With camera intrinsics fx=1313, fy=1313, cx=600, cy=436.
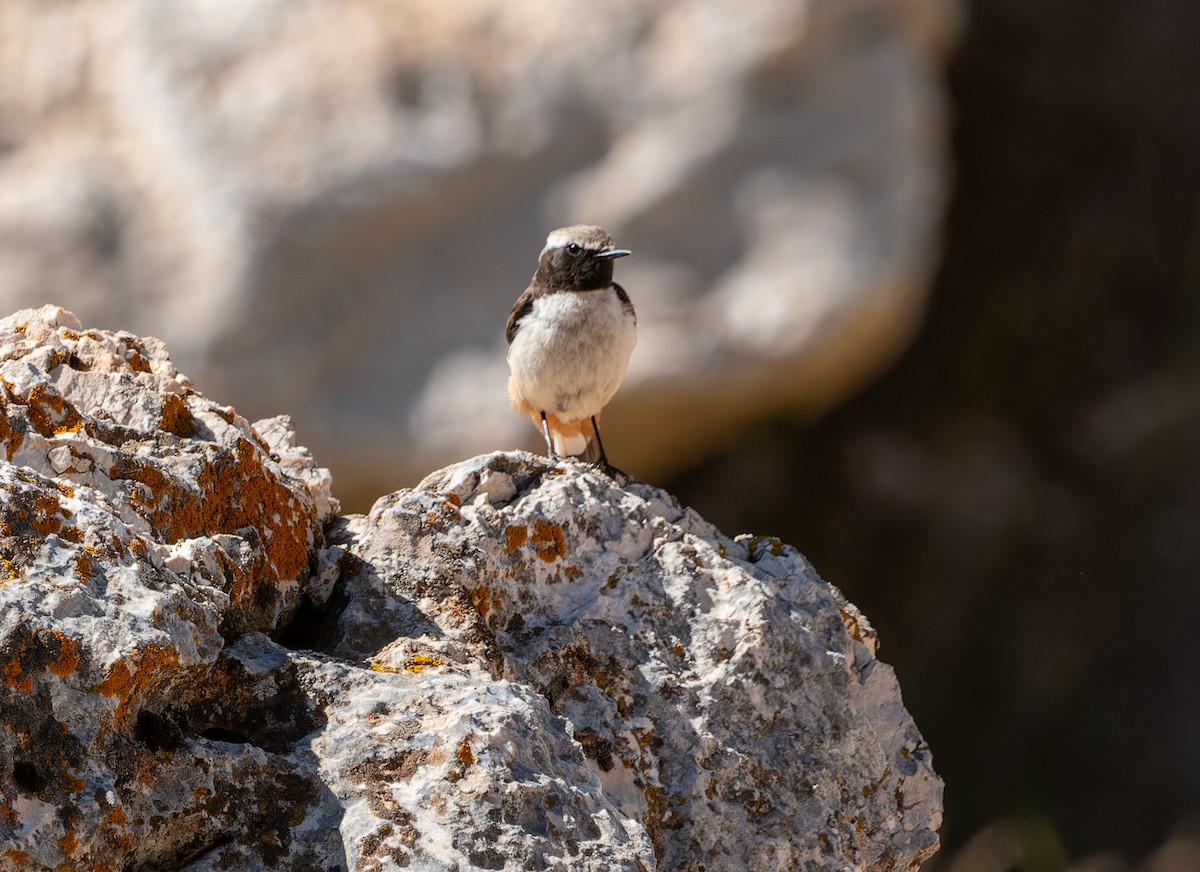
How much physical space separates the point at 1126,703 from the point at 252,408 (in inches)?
360

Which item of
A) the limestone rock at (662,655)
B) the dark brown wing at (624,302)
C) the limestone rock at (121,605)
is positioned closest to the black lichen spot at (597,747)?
the limestone rock at (662,655)

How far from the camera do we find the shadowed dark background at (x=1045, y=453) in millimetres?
13438

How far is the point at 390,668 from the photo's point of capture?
3531 millimetres

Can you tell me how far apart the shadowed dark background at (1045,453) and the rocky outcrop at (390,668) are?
9.09 m

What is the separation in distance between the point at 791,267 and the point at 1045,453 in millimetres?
4018

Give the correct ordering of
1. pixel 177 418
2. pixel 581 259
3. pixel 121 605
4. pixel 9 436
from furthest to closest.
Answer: pixel 581 259
pixel 177 418
pixel 9 436
pixel 121 605

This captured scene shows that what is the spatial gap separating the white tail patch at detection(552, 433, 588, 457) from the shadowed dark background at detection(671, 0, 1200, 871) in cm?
554

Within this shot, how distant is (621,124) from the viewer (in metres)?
11.8

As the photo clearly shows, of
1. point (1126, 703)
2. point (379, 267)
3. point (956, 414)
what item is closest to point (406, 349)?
point (379, 267)

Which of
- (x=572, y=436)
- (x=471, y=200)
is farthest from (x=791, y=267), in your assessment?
(x=572, y=436)

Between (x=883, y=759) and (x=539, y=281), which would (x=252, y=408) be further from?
(x=883, y=759)

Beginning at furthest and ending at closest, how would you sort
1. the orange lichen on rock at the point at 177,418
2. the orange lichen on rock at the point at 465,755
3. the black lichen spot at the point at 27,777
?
1. the orange lichen on rock at the point at 177,418
2. the orange lichen on rock at the point at 465,755
3. the black lichen spot at the point at 27,777

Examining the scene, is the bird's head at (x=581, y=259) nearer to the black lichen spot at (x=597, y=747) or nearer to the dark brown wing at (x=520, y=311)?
the dark brown wing at (x=520, y=311)

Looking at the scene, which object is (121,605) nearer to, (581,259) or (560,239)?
(581,259)
